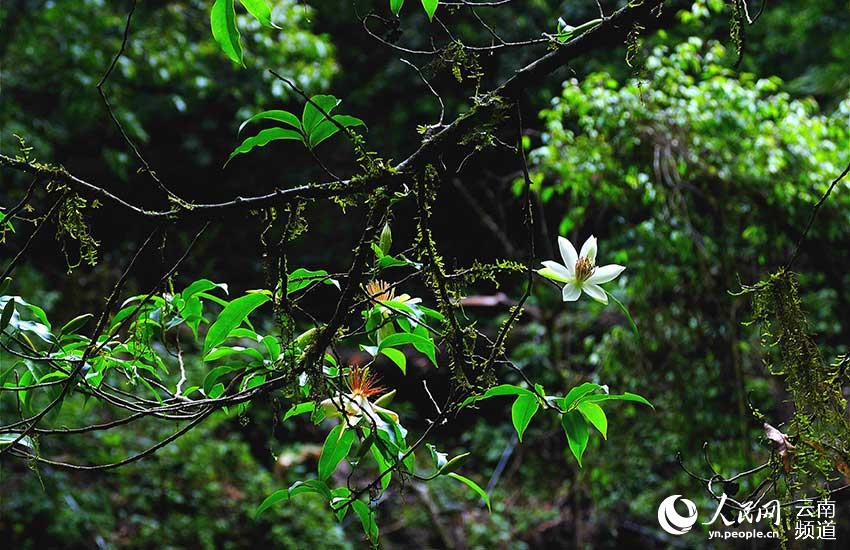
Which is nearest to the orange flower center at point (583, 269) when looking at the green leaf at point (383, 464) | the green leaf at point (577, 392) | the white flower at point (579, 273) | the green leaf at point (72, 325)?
the white flower at point (579, 273)

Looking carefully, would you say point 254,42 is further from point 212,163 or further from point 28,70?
point 212,163

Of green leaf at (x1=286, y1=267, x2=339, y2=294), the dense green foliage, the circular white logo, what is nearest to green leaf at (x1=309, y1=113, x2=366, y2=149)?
the dense green foliage

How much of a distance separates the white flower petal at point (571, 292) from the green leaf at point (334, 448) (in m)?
0.21

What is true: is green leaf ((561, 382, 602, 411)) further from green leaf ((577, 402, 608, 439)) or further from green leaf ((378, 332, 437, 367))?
green leaf ((378, 332, 437, 367))

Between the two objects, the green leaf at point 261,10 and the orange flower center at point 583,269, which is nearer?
the green leaf at point 261,10

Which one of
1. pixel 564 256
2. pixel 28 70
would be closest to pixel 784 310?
pixel 564 256

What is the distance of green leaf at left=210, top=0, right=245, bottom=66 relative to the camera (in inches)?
20.3

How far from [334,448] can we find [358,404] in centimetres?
4

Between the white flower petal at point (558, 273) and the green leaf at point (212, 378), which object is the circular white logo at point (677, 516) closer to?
the white flower petal at point (558, 273)

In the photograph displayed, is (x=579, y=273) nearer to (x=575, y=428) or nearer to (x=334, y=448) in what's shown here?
(x=575, y=428)

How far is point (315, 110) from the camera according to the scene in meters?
0.55

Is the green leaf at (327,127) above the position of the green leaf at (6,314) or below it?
above

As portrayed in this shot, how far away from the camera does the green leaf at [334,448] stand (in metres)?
0.62

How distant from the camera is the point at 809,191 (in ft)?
6.56
